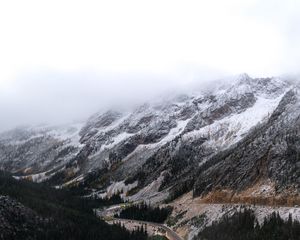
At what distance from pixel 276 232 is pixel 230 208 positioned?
4131 cm

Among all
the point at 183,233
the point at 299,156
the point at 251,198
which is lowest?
the point at 183,233

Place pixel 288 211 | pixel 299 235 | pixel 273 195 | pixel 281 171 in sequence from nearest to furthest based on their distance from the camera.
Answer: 1. pixel 299 235
2. pixel 288 211
3. pixel 273 195
4. pixel 281 171

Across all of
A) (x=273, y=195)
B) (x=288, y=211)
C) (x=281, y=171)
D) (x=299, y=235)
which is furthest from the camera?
(x=281, y=171)

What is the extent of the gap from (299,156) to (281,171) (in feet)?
28.8

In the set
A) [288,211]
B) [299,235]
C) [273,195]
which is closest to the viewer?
[299,235]

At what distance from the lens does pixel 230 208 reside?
18712 centimetres

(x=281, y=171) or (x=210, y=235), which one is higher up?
(x=281, y=171)

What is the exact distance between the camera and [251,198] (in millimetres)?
187000

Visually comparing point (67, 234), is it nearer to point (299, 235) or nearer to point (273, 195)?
point (273, 195)

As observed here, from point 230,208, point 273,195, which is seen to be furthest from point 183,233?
point 273,195

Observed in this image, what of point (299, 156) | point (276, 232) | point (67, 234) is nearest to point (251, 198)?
point (299, 156)

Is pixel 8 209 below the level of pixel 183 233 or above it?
above

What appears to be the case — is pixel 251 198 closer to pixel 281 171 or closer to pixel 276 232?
pixel 281 171

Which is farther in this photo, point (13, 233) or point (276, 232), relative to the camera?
point (13, 233)
